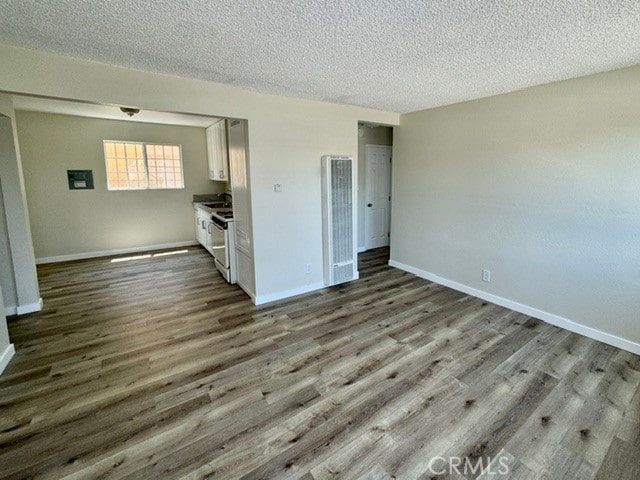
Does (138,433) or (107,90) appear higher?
(107,90)

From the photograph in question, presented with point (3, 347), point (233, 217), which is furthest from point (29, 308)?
point (233, 217)

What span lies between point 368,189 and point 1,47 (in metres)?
5.00

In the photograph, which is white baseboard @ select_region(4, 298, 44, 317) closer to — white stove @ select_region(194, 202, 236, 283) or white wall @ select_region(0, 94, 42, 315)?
white wall @ select_region(0, 94, 42, 315)

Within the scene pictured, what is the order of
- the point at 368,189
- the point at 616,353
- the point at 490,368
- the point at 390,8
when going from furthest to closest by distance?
the point at 368,189, the point at 616,353, the point at 490,368, the point at 390,8

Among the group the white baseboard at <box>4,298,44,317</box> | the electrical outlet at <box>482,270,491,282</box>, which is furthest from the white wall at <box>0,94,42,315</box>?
the electrical outlet at <box>482,270,491,282</box>

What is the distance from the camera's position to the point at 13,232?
329cm

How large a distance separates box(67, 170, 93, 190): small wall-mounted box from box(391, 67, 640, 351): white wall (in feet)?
19.0

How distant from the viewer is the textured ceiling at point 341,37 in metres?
1.65

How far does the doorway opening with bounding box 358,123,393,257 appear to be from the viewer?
226 inches

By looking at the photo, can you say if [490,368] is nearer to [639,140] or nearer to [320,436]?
[320,436]

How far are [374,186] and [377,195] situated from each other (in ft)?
0.68

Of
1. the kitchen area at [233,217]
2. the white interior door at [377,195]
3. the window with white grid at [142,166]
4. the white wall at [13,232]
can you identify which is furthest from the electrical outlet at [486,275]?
the window with white grid at [142,166]

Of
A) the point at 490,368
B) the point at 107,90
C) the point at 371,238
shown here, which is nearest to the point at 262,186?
the point at 107,90

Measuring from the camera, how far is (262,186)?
11.5 feet
